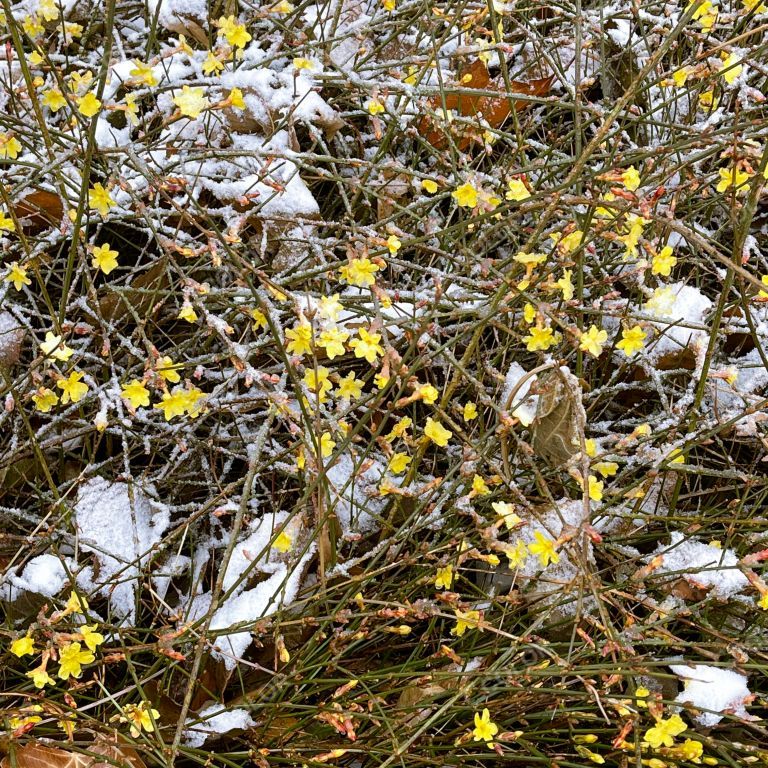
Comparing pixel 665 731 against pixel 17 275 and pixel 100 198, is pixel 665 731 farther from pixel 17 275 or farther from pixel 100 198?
pixel 17 275

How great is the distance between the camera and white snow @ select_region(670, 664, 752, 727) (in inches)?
63.3

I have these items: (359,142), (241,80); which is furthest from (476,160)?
(241,80)

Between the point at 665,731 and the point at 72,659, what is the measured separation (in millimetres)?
1087

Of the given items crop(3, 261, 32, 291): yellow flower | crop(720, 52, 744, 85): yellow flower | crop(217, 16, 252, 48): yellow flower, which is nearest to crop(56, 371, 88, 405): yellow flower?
crop(3, 261, 32, 291): yellow flower

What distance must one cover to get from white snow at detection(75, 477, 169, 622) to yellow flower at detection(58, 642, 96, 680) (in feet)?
1.15

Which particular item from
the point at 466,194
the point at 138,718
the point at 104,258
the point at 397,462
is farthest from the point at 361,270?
the point at 138,718

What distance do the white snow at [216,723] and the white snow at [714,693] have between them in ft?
2.87

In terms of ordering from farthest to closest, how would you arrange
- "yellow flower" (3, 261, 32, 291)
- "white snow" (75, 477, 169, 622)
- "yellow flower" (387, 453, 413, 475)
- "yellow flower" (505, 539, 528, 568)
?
"white snow" (75, 477, 169, 622), "yellow flower" (3, 261, 32, 291), "yellow flower" (387, 453, 413, 475), "yellow flower" (505, 539, 528, 568)

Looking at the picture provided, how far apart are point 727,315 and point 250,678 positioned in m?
1.55

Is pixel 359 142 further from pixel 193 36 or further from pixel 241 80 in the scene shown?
pixel 193 36

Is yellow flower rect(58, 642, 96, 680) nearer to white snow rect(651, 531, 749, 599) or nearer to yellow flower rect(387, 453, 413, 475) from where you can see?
yellow flower rect(387, 453, 413, 475)

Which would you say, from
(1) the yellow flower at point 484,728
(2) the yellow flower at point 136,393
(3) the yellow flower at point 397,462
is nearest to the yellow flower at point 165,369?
(2) the yellow flower at point 136,393

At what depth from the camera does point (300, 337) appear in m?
1.51

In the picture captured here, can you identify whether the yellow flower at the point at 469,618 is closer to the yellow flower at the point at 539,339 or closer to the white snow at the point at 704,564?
the white snow at the point at 704,564
